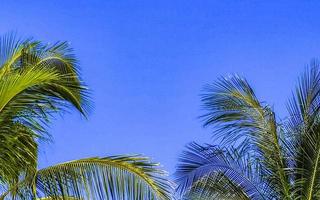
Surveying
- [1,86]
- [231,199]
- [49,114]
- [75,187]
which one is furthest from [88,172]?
[231,199]

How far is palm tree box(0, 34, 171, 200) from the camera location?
693 cm

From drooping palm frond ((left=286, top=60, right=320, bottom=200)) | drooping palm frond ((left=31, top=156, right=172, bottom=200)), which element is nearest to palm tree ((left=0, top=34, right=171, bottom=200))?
drooping palm frond ((left=31, top=156, right=172, bottom=200))

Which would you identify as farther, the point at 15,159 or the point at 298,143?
the point at 298,143

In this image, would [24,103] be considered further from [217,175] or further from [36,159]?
[217,175]

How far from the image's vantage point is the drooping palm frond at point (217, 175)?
11.8 m

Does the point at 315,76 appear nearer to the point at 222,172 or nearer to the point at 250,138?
the point at 250,138

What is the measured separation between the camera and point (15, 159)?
7.04 meters

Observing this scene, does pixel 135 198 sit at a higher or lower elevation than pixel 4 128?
lower

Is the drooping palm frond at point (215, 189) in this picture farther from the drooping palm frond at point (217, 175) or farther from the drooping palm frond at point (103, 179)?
the drooping palm frond at point (103, 179)

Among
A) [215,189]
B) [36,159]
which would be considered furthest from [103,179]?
[215,189]

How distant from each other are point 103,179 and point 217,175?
4.67 metres

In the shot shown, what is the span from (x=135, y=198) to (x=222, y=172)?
15.2 ft

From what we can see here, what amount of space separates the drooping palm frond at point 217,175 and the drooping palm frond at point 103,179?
4213mm

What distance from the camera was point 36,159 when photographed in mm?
7750
